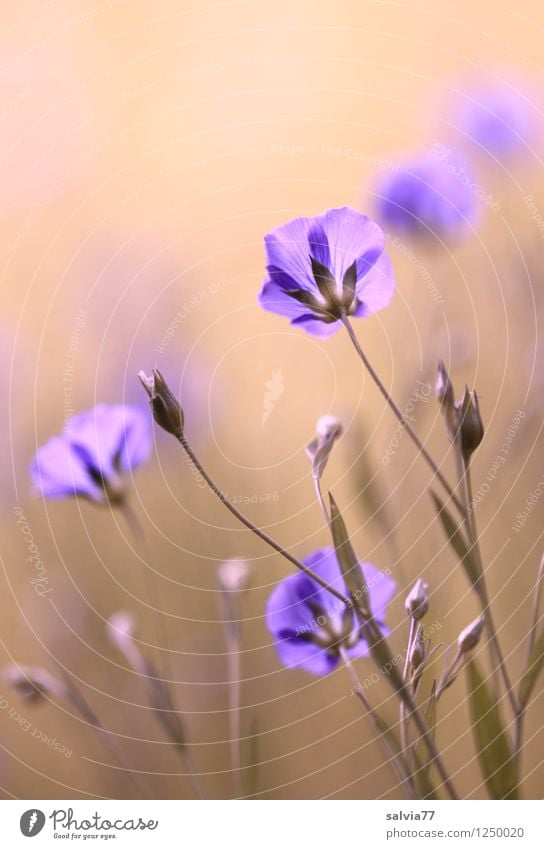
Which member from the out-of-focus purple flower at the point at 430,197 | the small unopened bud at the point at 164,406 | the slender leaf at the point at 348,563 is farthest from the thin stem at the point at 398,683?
the out-of-focus purple flower at the point at 430,197

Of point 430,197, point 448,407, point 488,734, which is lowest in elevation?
point 488,734

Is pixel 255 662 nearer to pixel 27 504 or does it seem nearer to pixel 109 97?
pixel 27 504

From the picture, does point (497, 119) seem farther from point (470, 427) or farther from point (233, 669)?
point (233, 669)

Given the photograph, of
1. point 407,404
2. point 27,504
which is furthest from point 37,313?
point 407,404

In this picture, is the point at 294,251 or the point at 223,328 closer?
the point at 294,251

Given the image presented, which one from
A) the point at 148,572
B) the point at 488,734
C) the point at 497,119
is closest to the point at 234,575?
the point at 148,572

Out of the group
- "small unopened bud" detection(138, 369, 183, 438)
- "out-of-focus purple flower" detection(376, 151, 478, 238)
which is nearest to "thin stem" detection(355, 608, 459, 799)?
"small unopened bud" detection(138, 369, 183, 438)
